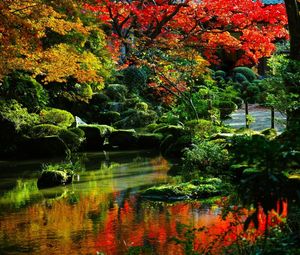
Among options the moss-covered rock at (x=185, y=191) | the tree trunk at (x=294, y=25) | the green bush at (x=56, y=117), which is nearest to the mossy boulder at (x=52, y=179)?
the moss-covered rock at (x=185, y=191)

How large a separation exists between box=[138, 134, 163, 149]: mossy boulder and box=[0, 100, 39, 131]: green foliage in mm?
4301

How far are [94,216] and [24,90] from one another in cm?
1247

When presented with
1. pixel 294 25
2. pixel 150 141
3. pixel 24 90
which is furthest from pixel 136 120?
pixel 294 25

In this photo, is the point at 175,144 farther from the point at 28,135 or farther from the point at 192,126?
the point at 28,135

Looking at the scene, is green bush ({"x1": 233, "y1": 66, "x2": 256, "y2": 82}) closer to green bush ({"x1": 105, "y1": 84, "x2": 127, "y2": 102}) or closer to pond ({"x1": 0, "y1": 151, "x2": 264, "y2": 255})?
green bush ({"x1": 105, "y1": 84, "x2": 127, "y2": 102})

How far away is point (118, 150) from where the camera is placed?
20.7 metres

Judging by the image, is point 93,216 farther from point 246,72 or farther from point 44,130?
point 246,72

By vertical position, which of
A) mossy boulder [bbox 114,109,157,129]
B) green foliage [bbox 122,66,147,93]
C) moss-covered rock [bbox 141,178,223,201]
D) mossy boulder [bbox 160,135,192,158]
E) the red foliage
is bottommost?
moss-covered rock [bbox 141,178,223,201]

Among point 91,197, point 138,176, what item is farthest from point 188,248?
point 138,176

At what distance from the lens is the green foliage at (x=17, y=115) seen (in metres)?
18.9

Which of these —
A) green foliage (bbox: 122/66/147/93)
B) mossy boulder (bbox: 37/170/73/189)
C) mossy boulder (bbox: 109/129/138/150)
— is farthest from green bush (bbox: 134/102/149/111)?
mossy boulder (bbox: 37/170/73/189)

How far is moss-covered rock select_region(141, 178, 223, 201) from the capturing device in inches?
421

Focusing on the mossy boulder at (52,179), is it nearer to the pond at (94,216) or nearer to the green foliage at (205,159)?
the pond at (94,216)

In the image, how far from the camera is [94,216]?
948cm
